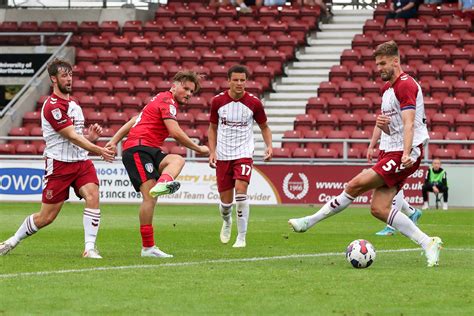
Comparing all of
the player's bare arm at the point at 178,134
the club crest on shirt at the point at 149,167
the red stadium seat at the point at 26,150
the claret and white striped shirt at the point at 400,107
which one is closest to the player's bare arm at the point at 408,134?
the claret and white striped shirt at the point at 400,107

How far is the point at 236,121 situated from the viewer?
1580 cm

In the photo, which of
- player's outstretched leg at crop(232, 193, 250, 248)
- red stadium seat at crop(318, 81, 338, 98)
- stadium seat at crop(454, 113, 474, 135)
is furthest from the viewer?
red stadium seat at crop(318, 81, 338, 98)

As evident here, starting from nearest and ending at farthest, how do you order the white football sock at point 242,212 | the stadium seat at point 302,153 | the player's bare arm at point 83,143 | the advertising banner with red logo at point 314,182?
1. the player's bare arm at point 83,143
2. the white football sock at point 242,212
3. the advertising banner with red logo at point 314,182
4. the stadium seat at point 302,153

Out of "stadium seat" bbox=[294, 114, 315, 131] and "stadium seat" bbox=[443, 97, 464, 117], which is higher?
"stadium seat" bbox=[443, 97, 464, 117]

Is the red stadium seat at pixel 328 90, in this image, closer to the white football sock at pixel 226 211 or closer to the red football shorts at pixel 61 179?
the white football sock at pixel 226 211

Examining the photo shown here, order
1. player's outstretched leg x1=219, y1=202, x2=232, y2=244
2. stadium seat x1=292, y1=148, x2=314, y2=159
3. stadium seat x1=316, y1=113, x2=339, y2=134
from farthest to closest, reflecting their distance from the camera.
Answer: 1. stadium seat x1=316, y1=113, x2=339, y2=134
2. stadium seat x1=292, y1=148, x2=314, y2=159
3. player's outstretched leg x1=219, y1=202, x2=232, y2=244

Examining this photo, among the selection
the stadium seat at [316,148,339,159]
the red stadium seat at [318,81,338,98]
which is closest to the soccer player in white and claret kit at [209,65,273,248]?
the stadium seat at [316,148,339,159]

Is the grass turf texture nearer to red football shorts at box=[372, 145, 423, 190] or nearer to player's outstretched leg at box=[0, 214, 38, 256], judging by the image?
player's outstretched leg at box=[0, 214, 38, 256]

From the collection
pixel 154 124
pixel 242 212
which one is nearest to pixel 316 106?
pixel 242 212

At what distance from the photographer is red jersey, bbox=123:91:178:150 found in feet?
44.1

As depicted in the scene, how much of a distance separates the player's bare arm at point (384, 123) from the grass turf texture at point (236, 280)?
1.43m

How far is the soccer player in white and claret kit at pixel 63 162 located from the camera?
12.9 metres

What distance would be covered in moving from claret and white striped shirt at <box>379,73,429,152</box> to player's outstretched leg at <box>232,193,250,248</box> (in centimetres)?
335

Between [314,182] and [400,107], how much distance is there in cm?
1702
